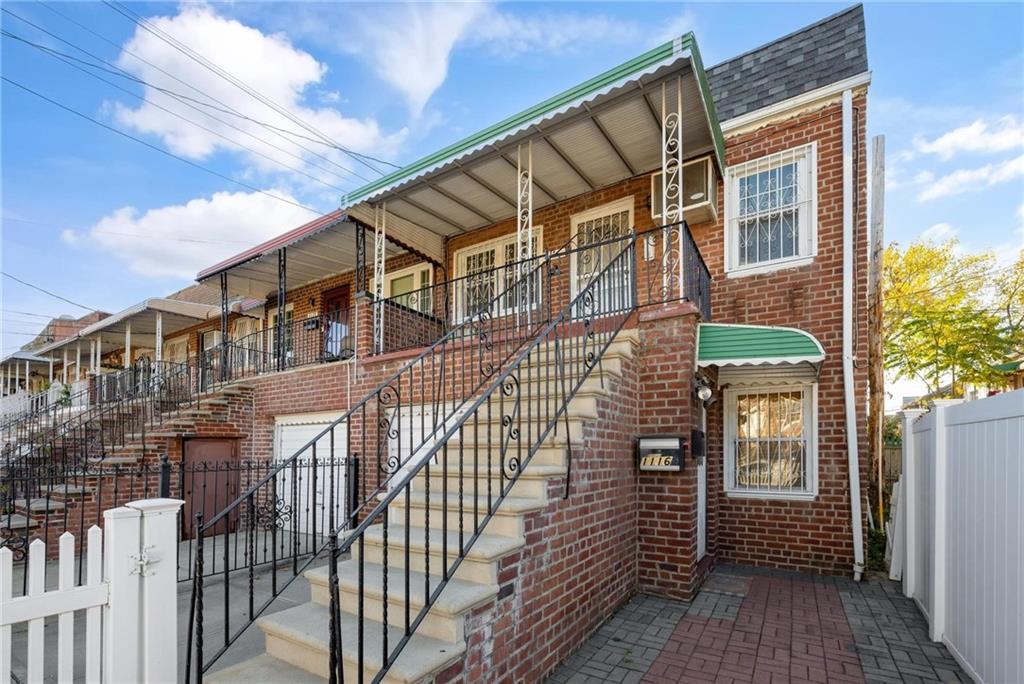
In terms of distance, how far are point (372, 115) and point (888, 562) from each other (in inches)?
541

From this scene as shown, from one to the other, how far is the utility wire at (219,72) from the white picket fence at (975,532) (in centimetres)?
1275

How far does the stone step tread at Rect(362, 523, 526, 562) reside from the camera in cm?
279

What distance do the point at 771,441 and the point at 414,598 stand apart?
5.33 meters

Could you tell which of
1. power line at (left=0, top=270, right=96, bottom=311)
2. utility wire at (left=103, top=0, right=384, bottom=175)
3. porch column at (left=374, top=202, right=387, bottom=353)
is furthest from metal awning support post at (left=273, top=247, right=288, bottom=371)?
power line at (left=0, top=270, right=96, bottom=311)

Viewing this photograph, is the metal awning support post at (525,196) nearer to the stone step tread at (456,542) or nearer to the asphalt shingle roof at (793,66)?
the asphalt shingle roof at (793,66)

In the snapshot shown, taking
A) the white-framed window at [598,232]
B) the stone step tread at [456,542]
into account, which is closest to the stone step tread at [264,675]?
the stone step tread at [456,542]

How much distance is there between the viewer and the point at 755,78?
266 inches

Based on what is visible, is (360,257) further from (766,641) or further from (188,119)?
(766,641)

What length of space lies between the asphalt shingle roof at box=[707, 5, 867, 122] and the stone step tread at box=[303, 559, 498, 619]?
681cm

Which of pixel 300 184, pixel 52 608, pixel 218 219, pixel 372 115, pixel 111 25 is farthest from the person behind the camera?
pixel 218 219

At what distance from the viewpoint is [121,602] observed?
1.99 metres

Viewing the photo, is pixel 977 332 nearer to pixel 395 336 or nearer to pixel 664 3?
pixel 664 3

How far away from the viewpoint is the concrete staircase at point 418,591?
245 centimetres

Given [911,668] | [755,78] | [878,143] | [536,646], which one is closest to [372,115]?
[755,78]
